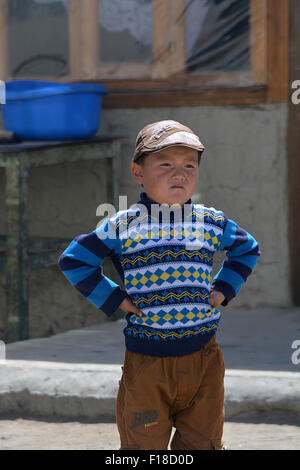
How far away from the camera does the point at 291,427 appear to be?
346 cm

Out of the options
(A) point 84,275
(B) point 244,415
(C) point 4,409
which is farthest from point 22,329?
(A) point 84,275

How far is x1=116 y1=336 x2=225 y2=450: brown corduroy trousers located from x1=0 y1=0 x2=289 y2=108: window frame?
2949mm

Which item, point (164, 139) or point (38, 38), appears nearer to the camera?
point (164, 139)

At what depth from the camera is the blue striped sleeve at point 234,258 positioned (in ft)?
8.63

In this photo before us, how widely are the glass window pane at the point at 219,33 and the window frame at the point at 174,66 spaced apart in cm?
4

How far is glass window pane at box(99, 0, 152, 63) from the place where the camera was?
541 cm

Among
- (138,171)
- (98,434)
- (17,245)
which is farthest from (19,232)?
(138,171)

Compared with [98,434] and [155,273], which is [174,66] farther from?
[155,273]

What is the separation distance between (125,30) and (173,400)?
11.2 ft

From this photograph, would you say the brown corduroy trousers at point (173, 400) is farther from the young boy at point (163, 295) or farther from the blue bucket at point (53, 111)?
the blue bucket at point (53, 111)

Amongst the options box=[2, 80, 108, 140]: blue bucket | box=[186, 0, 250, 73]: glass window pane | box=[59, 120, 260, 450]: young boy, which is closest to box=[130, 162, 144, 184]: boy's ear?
box=[59, 120, 260, 450]: young boy

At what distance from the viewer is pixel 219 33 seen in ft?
17.4
